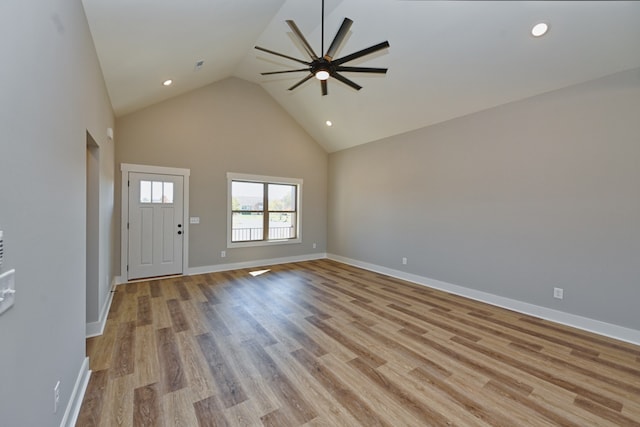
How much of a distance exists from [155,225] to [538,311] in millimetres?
6216

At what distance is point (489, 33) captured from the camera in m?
2.93

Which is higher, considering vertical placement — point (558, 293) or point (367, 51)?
point (367, 51)

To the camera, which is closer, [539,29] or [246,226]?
[539,29]

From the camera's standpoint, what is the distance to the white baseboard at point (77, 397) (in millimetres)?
1646

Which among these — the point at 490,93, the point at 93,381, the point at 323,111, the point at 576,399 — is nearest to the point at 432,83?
the point at 490,93

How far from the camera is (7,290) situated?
1.00m

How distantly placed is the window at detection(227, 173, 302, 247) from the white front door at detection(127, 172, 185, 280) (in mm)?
1014

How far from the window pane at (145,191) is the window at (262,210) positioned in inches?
57.7

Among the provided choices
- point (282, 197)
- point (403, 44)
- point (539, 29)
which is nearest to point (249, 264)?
point (282, 197)

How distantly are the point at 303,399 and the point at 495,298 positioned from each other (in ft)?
11.0

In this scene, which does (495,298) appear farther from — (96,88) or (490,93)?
(96,88)

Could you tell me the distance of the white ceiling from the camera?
8.30 feet

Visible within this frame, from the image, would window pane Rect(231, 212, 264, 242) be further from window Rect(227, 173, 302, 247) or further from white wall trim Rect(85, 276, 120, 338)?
white wall trim Rect(85, 276, 120, 338)

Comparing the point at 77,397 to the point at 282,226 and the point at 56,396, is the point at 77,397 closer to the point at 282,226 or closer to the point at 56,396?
the point at 56,396
